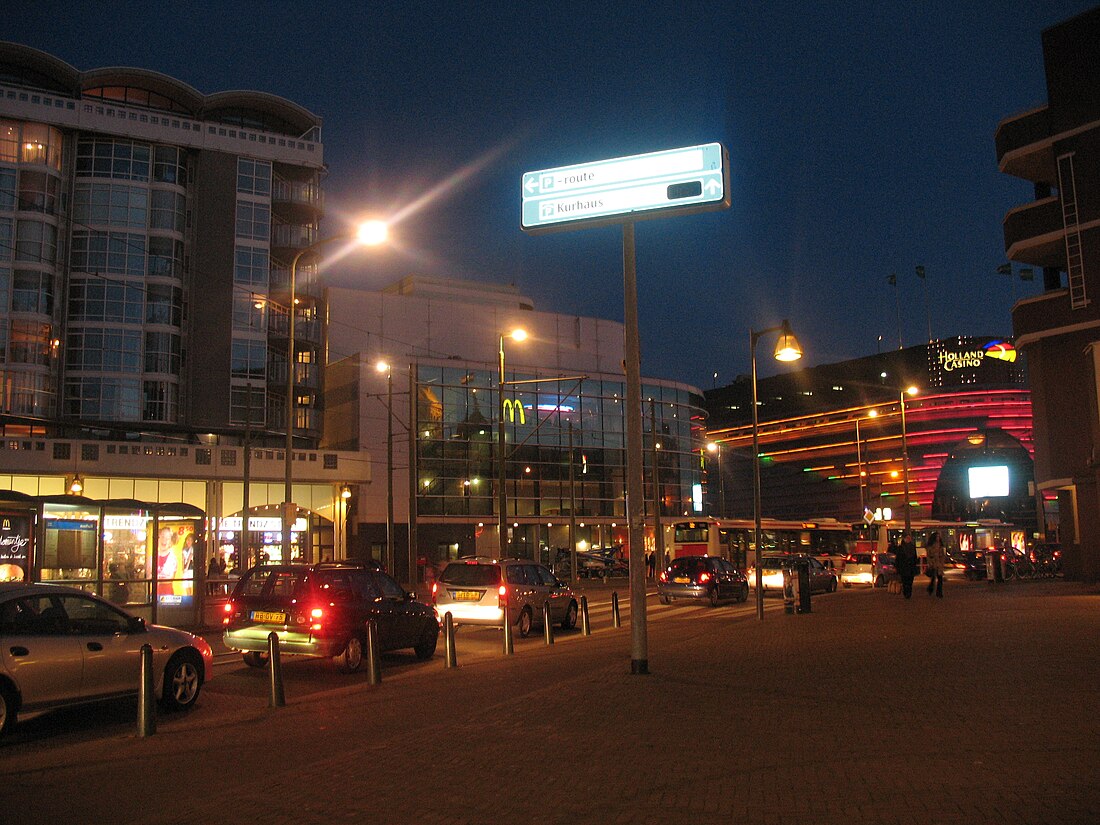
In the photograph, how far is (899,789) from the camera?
690cm

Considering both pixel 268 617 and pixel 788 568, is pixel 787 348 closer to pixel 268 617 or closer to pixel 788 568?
pixel 268 617

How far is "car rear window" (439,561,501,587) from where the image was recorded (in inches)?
811

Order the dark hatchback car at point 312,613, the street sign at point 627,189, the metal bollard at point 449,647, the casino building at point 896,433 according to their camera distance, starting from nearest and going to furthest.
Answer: the street sign at point 627,189 < the dark hatchback car at point 312,613 < the metal bollard at point 449,647 < the casino building at point 896,433

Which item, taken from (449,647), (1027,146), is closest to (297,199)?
(1027,146)

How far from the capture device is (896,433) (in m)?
155

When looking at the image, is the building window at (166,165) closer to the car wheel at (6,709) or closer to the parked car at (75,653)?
the parked car at (75,653)

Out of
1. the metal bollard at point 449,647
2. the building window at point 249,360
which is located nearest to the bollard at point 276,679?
the metal bollard at point 449,647

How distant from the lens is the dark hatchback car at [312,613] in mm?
14578

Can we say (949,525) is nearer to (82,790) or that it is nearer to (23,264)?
(23,264)

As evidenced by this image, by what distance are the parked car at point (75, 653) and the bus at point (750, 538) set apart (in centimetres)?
3585

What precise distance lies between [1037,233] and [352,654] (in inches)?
1355

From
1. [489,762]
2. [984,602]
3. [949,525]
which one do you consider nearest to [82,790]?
[489,762]

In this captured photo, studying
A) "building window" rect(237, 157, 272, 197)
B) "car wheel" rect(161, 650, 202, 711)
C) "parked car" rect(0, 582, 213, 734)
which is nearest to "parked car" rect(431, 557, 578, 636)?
"car wheel" rect(161, 650, 202, 711)

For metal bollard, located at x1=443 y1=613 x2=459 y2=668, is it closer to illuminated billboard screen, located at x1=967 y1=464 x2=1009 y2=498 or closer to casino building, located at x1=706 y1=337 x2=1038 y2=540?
illuminated billboard screen, located at x1=967 y1=464 x2=1009 y2=498
